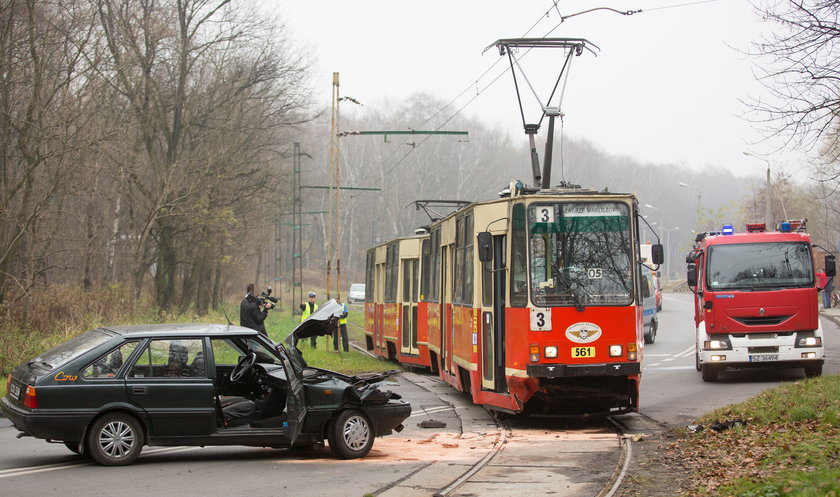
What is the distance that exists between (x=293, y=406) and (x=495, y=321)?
3.99 metres

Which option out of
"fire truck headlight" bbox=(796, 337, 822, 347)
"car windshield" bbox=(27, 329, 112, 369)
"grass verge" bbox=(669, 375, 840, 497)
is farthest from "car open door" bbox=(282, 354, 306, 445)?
"fire truck headlight" bbox=(796, 337, 822, 347)

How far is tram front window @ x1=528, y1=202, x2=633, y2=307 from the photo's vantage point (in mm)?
13023

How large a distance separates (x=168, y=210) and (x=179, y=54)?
5980mm

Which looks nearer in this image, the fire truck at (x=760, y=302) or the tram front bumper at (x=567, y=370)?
the tram front bumper at (x=567, y=370)

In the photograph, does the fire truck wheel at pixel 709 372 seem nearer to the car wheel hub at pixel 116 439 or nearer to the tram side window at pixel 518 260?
the tram side window at pixel 518 260

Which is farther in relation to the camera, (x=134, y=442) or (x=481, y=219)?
(x=481, y=219)

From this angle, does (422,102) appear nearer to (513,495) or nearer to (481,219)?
(481,219)

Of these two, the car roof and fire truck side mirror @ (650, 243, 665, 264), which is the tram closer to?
fire truck side mirror @ (650, 243, 665, 264)

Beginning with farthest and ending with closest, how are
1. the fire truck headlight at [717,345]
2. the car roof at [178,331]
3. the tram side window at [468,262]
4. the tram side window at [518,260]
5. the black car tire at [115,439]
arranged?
1. the fire truck headlight at [717,345]
2. the tram side window at [468,262]
3. the tram side window at [518,260]
4. the car roof at [178,331]
5. the black car tire at [115,439]

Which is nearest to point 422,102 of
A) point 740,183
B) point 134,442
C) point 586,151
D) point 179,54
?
point 586,151

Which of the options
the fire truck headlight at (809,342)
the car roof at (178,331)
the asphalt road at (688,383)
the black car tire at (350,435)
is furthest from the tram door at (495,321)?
the fire truck headlight at (809,342)

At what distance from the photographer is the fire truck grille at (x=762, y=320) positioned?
718 inches

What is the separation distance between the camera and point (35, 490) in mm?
8672

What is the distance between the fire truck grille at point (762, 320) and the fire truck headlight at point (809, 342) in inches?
18.5
